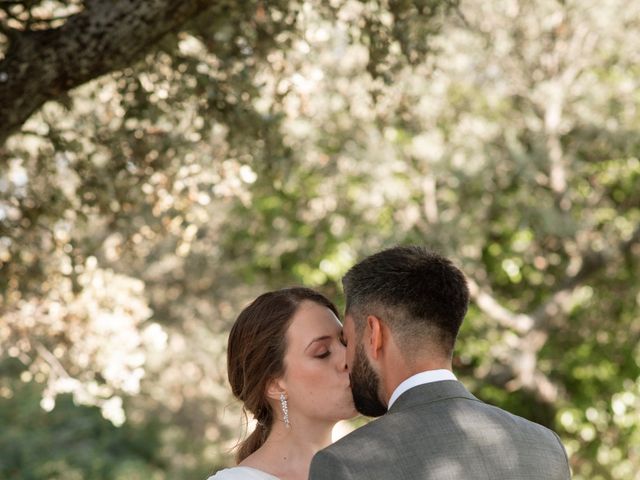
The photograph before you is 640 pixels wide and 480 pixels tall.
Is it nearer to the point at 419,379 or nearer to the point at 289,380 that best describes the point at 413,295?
the point at 419,379

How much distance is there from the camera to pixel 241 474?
160 inches

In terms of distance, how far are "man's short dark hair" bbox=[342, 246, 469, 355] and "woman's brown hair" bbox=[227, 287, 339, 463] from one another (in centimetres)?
104

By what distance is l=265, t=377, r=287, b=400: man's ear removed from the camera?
166 inches

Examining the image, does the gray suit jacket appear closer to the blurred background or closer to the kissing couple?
the kissing couple

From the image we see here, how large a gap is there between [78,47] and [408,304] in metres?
2.68

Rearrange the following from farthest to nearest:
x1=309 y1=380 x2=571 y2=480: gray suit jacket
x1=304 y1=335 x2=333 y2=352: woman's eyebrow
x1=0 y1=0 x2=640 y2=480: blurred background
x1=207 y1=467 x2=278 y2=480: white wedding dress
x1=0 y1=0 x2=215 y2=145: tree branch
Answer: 1. x1=0 y1=0 x2=640 y2=480: blurred background
2. x1=0 y1=0 x2=215 y2=145: tree branch
3. x1=304 y1=335 x2=333 y2=352: woman's eyebrow
4. x1=207 y1=467 x2=278 y2=480: white wedding dress
5. x1=309 y1=380 x2=571 y2=480: gray suit jacket

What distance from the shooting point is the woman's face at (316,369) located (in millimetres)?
4055

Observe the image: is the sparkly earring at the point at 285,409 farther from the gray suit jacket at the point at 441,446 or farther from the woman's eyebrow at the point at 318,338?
the gray suit jacket at the point at 441,446

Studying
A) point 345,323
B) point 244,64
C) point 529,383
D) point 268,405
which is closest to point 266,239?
point 529,383

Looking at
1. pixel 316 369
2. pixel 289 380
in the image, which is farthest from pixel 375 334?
pixel 289 380

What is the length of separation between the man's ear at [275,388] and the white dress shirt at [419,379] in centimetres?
109

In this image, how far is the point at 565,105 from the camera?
46.3ft

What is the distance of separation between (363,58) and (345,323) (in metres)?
10.1

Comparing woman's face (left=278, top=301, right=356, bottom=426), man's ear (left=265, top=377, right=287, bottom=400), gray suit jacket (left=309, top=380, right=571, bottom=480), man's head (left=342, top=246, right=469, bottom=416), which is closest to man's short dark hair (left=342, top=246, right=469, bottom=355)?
man's head (left=342, top=246, right=469, bottom=416)
